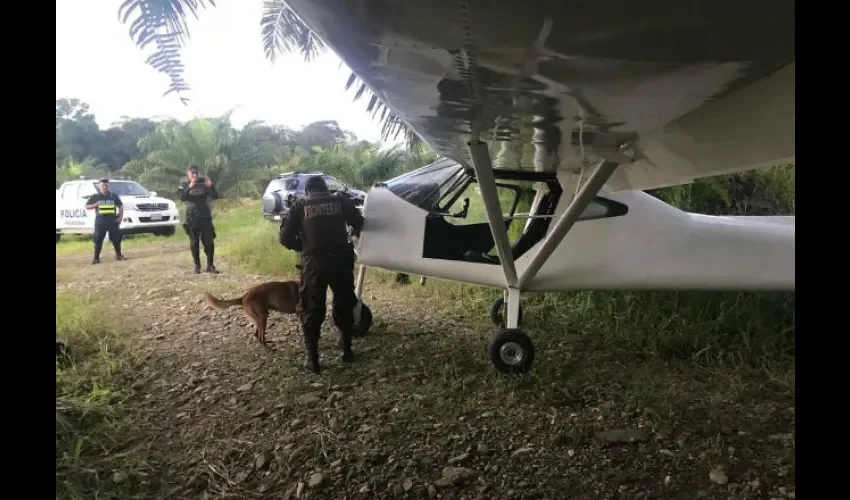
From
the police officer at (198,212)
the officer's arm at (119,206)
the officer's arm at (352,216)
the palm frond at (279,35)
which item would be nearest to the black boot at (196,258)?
the police officer at (198,212)

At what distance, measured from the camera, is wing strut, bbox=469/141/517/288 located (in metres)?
2.44

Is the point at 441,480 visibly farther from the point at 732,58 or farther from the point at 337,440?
the point at 732,58

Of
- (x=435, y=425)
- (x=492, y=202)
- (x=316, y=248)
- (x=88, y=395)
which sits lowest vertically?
(x=435, y=425)

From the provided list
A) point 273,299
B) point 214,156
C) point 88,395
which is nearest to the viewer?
point 88,395

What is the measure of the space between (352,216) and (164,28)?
2.15 metres

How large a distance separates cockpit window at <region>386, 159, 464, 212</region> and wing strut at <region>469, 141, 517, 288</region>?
728 millimetres

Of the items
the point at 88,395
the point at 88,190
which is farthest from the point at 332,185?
the point at 88,190

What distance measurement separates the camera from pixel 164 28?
1.28 metres

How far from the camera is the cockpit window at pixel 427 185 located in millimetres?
3646

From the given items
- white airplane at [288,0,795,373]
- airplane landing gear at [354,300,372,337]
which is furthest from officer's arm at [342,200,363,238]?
airplane landing gear at [354,300,372,337]

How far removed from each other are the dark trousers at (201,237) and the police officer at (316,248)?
11.4 ft

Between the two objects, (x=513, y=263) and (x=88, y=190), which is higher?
(x=88, y=190)

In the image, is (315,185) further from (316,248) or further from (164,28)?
(164,28)
